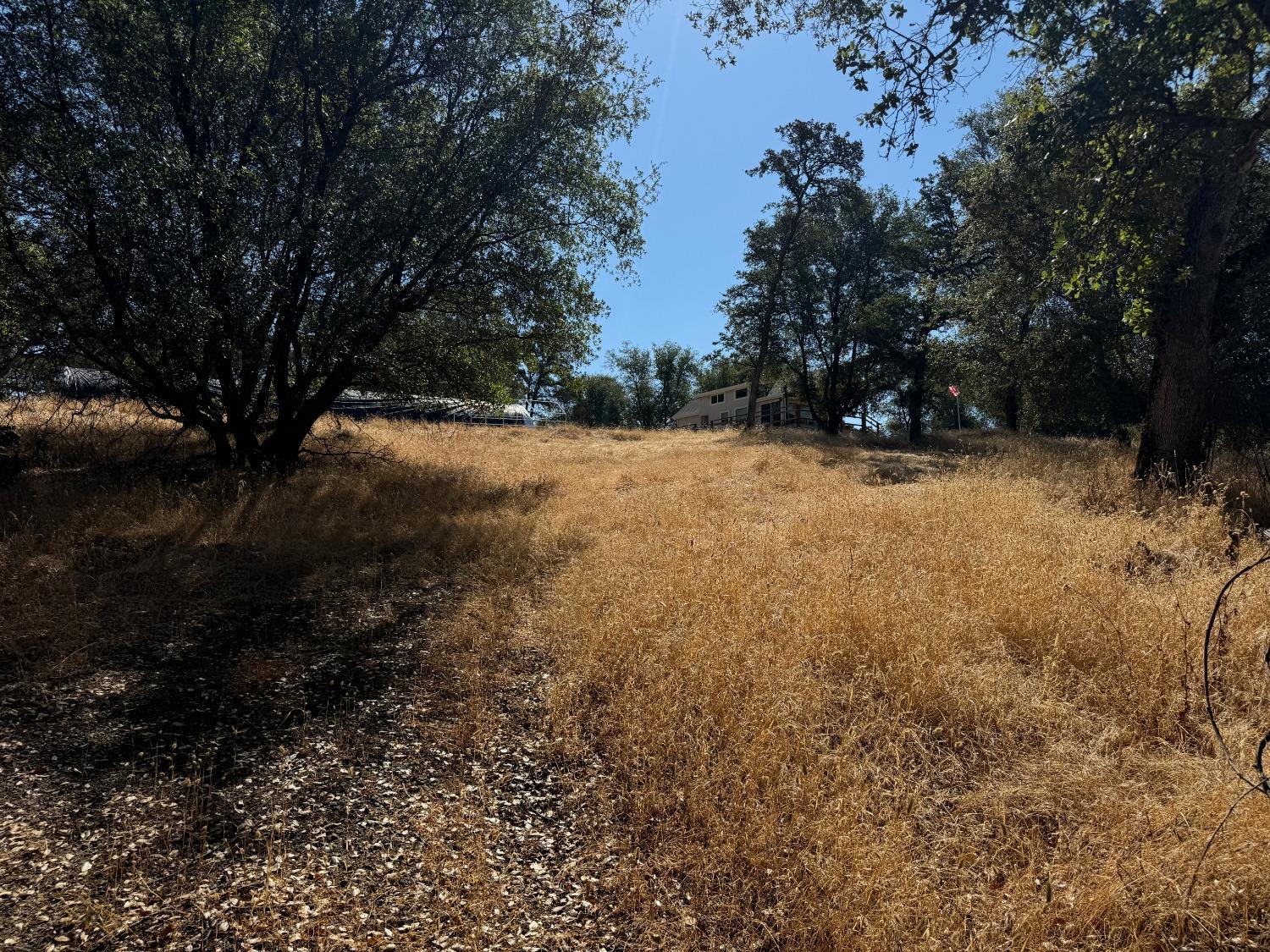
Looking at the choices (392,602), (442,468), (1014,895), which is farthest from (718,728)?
(442,468)

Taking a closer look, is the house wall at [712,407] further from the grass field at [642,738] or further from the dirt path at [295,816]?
the dirt path at [295,816]

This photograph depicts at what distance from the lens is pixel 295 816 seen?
283 centimetres

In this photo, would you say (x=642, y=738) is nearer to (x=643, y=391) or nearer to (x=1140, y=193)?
(x=1140, y=193)

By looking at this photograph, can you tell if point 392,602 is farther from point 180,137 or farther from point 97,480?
point 180,137

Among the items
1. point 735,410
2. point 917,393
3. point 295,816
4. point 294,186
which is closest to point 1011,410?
point 917,393

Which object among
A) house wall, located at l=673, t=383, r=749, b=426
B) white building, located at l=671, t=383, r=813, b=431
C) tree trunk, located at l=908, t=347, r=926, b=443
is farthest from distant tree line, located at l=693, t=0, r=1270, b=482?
house wall, located at l=673, t=383, r=749, b=426

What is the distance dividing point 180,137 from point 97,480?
579 cm

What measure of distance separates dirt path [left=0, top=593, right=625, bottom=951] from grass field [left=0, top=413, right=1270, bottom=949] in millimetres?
16

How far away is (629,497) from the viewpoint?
1048 centimetres

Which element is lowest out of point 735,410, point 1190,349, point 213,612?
point 213,612

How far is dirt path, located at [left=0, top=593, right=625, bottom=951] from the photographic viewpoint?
2264mm

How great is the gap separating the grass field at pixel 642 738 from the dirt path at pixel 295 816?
0.02 m

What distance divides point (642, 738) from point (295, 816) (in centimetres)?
186

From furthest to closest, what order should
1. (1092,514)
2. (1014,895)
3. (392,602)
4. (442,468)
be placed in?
1. (442,468)
2. (1092,514)
3. (392,602)
4. (1014,895)
